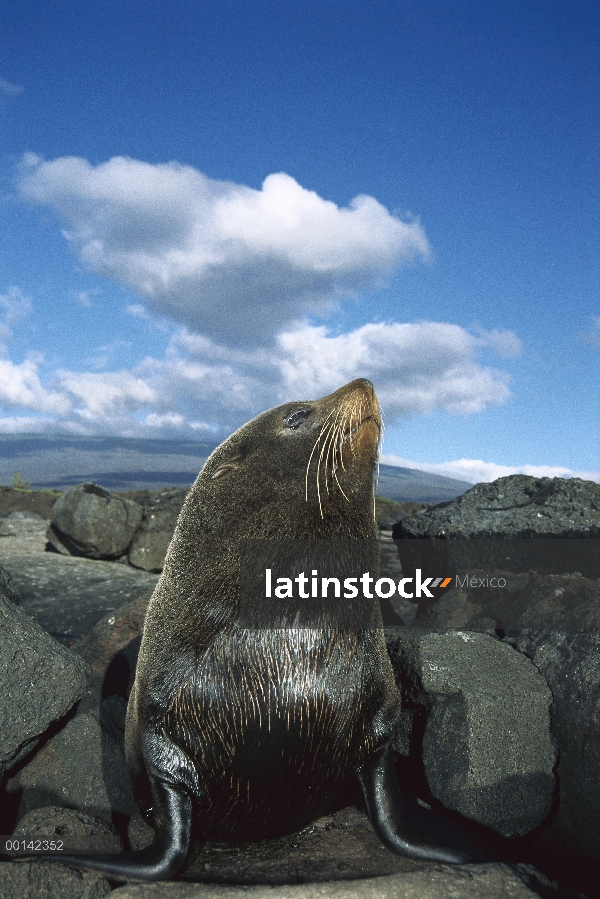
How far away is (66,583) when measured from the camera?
42.8 feet

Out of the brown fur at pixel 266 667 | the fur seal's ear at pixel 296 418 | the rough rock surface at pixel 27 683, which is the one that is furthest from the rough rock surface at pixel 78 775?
the fur seal's ear at pixel 296 418

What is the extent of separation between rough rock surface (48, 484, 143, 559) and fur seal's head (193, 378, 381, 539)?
1165 centimetres

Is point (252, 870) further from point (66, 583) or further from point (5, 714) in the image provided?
point (66, 583)

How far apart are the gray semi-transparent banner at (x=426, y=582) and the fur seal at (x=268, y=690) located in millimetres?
84

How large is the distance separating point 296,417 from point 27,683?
2888 millimetres

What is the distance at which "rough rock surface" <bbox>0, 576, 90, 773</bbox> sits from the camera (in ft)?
16.4

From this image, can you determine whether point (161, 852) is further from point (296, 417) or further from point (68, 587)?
point (68, 587)

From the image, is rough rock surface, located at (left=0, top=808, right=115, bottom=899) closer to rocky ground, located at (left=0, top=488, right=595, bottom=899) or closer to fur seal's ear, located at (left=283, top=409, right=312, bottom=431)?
rocky ground, located at (left=0, top=488, right=595, bottom=899)

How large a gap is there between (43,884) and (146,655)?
1.39 metres

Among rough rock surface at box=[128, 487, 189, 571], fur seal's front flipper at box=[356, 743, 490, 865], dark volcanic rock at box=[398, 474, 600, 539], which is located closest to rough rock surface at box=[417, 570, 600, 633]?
dark volcanic rock at box=[398, 474, 600, 539]

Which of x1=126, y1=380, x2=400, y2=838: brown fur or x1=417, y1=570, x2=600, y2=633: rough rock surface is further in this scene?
x1=417, y1=570, x2=600, y2=633: rough rock surface

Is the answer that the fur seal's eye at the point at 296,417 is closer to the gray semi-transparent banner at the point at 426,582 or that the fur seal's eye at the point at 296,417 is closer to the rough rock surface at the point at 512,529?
the gray semi-transparent banner at the point at 426,582

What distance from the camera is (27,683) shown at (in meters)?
5.13

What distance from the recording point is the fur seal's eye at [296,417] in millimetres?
4699
